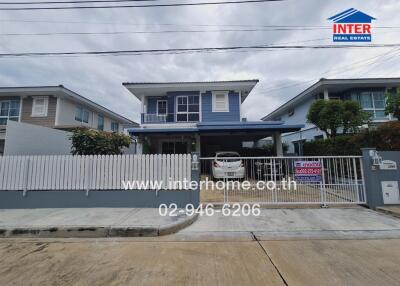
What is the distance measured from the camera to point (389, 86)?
623 inches

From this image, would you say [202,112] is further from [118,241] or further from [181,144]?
[118,241]

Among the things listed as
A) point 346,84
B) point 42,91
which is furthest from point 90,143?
point 346,84

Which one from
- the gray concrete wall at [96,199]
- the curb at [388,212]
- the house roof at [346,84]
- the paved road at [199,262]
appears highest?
the house roof at [346,84]

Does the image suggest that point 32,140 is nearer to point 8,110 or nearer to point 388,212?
point 8,110

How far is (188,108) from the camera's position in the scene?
1540 cm

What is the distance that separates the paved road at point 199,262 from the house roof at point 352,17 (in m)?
7.81

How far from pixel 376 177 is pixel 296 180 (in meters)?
2.27

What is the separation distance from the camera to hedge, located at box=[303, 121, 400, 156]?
23.6ft

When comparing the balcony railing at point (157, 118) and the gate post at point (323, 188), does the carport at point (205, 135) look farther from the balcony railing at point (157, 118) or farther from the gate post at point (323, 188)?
the gate post at point (323, 188)

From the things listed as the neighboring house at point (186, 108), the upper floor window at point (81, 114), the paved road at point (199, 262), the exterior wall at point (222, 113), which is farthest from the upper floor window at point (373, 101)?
the upper floor window at point (81, 114)

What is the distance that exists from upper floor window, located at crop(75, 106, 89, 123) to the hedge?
17.6 m

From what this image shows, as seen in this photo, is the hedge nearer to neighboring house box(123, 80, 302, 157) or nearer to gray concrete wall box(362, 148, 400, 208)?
gray concrete wall box(362, 148, 400, 208)

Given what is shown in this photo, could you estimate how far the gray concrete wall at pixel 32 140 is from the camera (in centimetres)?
790

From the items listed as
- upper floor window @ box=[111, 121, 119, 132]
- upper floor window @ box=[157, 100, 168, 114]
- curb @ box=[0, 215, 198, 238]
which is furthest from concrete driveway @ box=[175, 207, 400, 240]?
upper floor window @ box=[111, 121, 119, 132]
